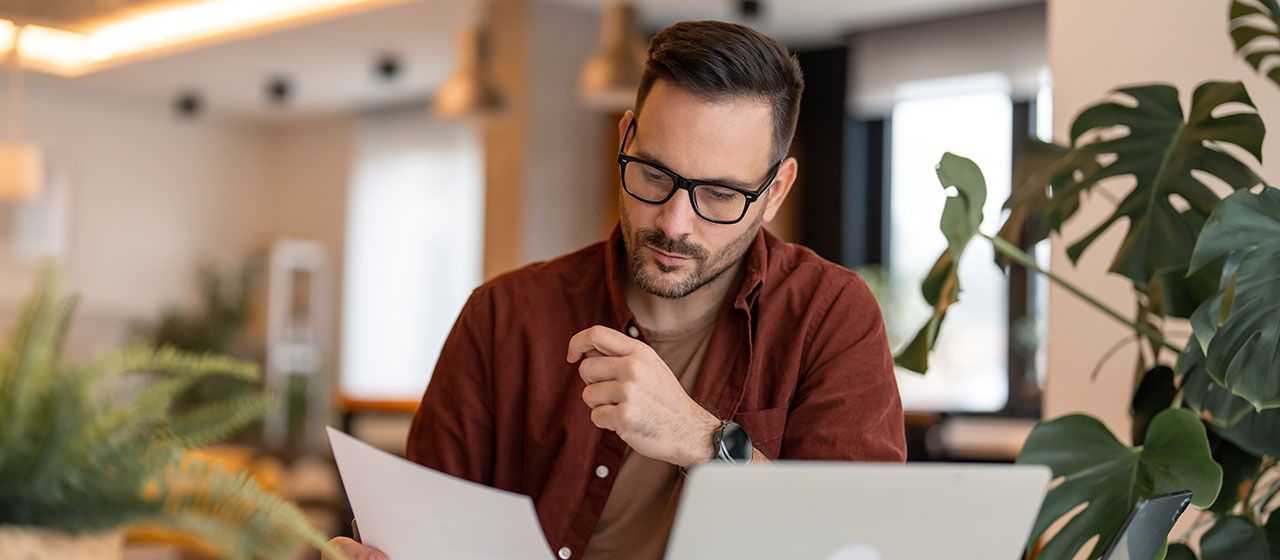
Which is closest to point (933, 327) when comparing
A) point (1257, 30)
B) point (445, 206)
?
point (1257, 30)

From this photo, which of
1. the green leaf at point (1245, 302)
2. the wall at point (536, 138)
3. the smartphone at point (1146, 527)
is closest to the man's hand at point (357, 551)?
the smartphone at point (1146, 527)

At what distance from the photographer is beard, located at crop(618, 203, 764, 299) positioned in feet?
4.93

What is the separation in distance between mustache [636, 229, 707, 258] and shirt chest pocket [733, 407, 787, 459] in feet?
0.63

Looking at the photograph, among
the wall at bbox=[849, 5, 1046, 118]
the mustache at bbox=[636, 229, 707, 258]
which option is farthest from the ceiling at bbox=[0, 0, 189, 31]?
the wall at bbox=[849, 5, 1046, 118]

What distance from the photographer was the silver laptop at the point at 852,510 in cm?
92

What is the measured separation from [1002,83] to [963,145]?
0.38 metres

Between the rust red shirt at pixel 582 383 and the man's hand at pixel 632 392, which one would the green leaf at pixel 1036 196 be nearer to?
the rust red shirt at pixel 582 383

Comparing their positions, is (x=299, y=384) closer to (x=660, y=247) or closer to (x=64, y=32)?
(x=64, y=32)

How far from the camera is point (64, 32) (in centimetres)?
208

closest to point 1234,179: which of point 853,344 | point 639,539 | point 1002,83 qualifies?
point 853,344

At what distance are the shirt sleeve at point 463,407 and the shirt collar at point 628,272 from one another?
16 cm

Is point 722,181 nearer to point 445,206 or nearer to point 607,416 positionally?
point 607,416

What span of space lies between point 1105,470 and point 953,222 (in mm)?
360

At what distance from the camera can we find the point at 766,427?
1534 mm
